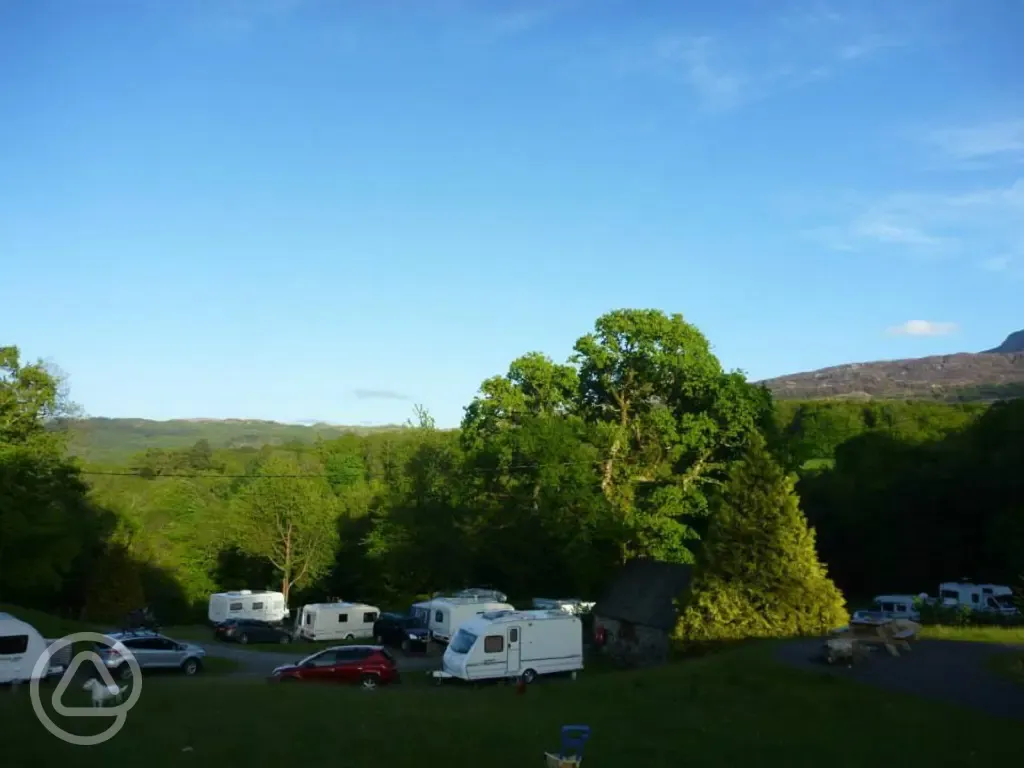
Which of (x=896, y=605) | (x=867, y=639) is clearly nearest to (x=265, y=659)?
(x=867, y=639)

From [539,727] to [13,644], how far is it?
15.5 m

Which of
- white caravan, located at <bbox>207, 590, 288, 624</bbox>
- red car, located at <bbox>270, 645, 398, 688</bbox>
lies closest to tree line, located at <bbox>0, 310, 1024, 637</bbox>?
white caravan, located at <bbox>207, 590, 288, 624</bbox>

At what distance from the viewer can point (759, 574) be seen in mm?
27078

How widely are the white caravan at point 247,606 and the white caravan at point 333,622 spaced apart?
18.3 feet

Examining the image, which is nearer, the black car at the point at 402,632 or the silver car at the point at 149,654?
the silver car at the point at 149,654

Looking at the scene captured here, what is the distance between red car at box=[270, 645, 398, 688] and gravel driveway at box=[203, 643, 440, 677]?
482 centimetres

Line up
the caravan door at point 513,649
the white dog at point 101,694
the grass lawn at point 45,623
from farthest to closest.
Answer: the grass lawn at point 45,623, the caravan door at point 513,649, the white dog at point 101,694

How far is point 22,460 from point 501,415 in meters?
26.1

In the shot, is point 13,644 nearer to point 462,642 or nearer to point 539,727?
point 462,642

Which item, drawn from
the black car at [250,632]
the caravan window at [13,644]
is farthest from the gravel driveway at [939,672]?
the black car at [250,632]

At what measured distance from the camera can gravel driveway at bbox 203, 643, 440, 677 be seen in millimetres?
30256

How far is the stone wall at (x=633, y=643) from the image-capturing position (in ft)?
109

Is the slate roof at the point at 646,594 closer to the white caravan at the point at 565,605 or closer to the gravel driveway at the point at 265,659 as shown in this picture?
the white caravan at the point at 565,605

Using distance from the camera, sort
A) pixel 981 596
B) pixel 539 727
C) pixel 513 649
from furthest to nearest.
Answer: pixel 981 596, pixel 513 649, pixel 539 727
